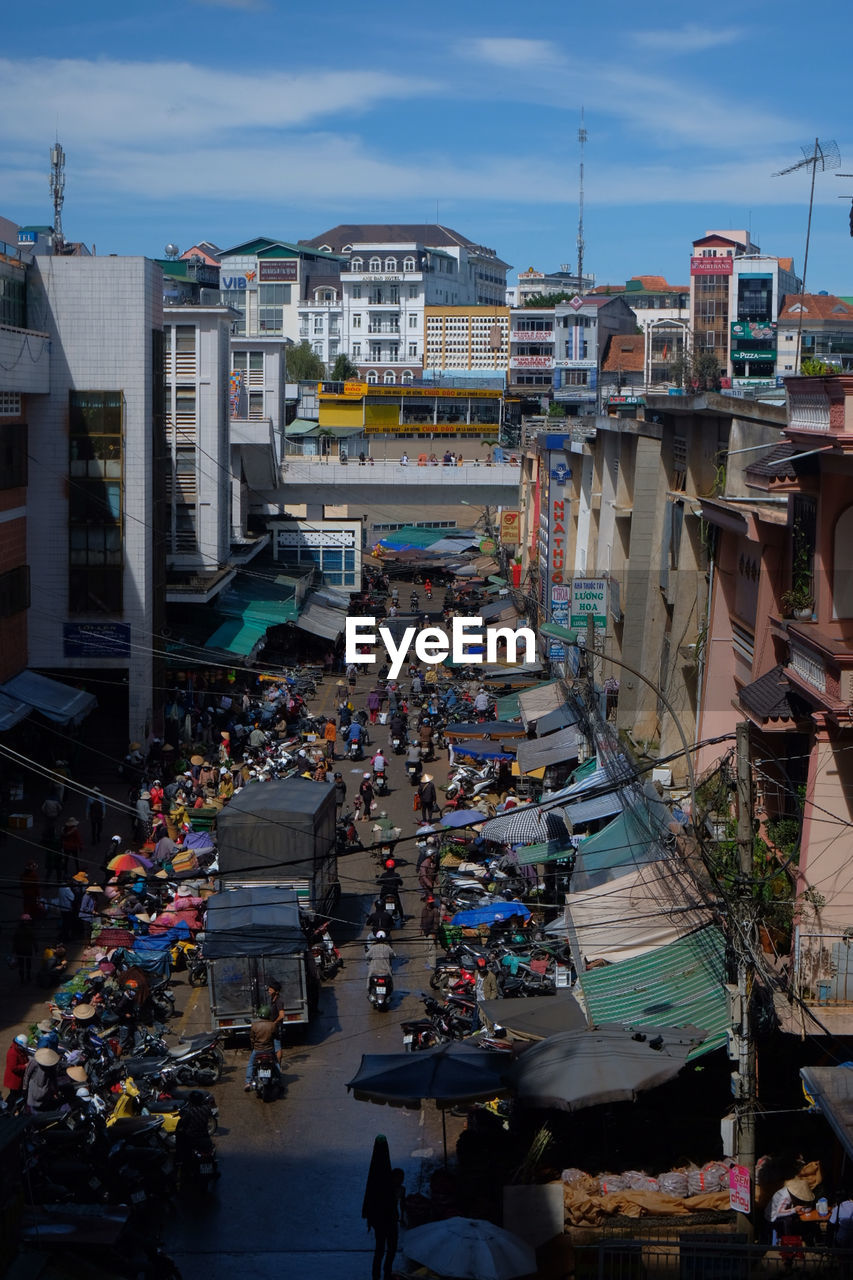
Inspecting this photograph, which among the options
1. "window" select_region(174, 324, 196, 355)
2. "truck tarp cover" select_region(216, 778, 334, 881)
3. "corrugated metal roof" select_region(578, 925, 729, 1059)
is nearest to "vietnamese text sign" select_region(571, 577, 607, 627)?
"truck tarp cover" select_region(216, 778, 334, 881)

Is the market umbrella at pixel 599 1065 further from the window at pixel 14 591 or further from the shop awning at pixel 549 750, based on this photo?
the window at pixel 14 591

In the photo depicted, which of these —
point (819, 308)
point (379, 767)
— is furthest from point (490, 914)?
point (819, 308)

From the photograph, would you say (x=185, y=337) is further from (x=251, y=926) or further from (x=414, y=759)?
(x=251, y=926)

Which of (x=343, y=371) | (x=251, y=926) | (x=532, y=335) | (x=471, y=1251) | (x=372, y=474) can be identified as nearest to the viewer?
(x=471, y=1251)

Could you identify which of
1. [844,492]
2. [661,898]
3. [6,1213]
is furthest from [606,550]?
[6,1213]

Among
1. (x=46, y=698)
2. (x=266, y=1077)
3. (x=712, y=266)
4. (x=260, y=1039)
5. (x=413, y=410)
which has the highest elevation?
(x=712, y=266)

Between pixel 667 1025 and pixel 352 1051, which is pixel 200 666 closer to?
pixel 352 1051

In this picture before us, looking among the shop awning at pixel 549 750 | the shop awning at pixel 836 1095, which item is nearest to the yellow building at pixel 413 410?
the shop awning at pixel 549 750
